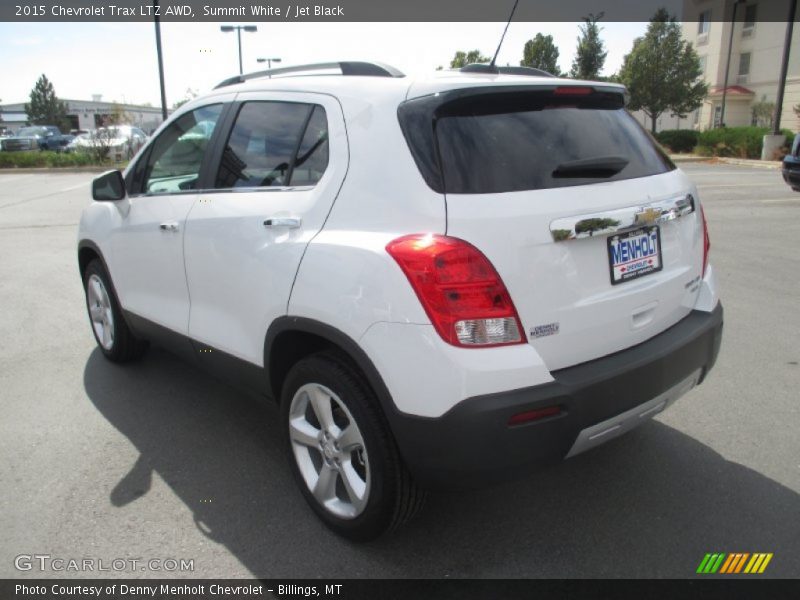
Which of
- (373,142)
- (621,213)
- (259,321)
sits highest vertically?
(373,142)

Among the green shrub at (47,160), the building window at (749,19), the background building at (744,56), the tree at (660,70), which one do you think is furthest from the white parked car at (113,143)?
the building window at (749,19)

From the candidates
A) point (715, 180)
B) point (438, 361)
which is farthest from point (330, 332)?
point (715, 180)

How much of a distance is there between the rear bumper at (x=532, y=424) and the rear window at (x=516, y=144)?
2.29ft

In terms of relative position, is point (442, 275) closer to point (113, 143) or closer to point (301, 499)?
point (301, 499)

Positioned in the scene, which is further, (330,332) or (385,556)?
(385,556)

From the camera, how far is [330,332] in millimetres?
2412

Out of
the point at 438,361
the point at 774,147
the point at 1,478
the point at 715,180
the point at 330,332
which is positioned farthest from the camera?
the point at 774,147

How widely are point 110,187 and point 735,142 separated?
102ft

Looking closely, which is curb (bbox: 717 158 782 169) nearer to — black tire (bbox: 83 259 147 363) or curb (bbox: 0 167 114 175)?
black tire (bbox: 83 259 147 363)

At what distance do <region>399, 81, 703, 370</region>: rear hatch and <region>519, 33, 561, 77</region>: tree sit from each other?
4233 centimetres

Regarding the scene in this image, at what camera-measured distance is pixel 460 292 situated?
2.14 metres

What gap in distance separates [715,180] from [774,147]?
421 inches

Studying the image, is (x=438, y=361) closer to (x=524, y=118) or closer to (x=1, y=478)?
(x=524, y=118)

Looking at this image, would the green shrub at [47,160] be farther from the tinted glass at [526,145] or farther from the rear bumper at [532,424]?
the rear bumper at [532,424]
